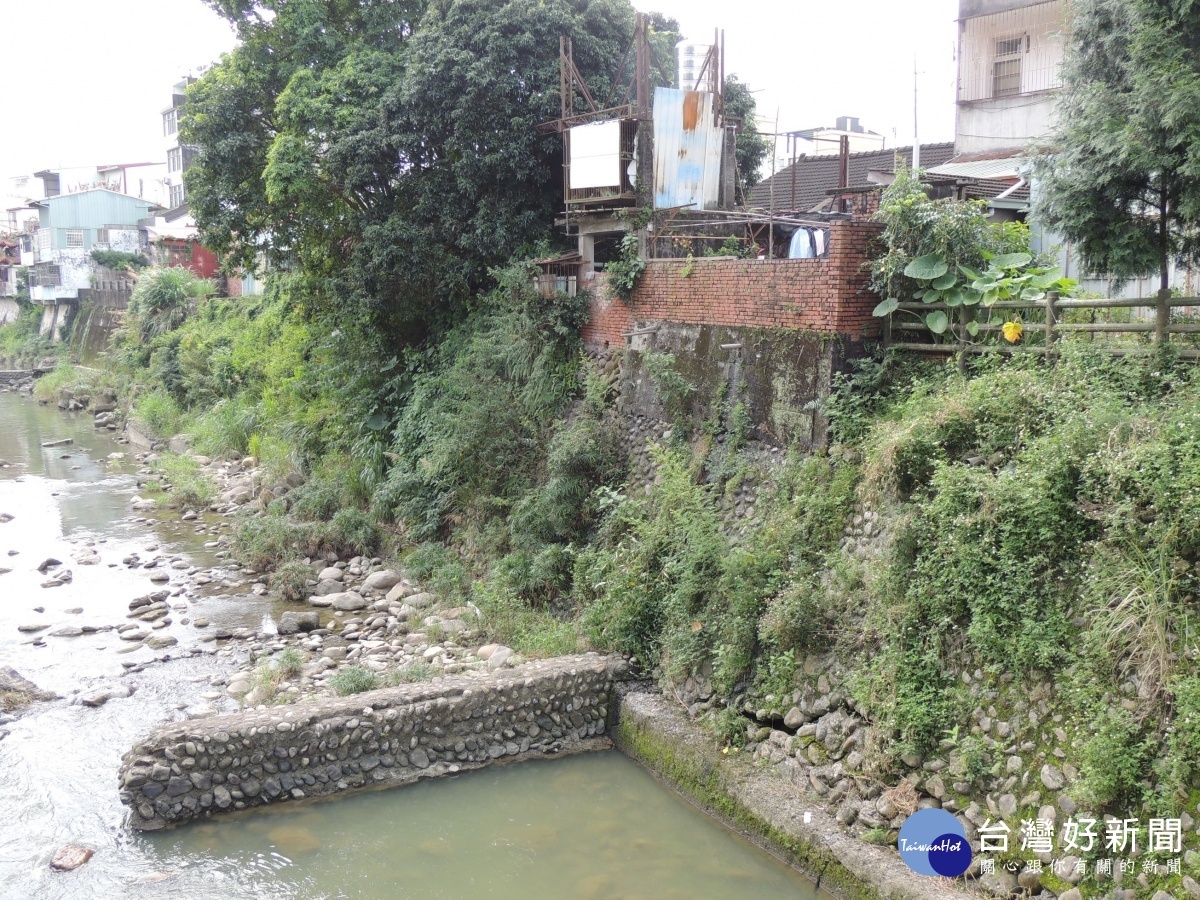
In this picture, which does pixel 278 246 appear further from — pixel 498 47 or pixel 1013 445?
pixel 1013 445

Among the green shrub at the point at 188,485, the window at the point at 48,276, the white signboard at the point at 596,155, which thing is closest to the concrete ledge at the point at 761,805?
the white signboard at the point at 596,155

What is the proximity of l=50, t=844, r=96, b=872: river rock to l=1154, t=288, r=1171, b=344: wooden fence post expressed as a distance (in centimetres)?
1015

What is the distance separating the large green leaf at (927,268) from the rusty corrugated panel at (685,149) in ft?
18.3

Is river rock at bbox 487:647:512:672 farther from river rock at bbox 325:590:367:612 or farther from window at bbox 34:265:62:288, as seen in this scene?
window at bbox 34:265:62:288

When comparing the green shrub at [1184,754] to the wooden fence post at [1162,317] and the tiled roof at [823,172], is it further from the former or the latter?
the tiled roof at [823,172]

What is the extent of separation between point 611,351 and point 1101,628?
8530 mm

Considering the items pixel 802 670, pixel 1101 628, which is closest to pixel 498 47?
pixel 802 670

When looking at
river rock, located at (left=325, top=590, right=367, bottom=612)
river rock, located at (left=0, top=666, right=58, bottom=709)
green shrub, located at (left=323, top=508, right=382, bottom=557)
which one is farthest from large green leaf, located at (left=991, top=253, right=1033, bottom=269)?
river rock, located at (left=0, top=666, right=58, bottom=709)

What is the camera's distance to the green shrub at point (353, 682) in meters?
9.74

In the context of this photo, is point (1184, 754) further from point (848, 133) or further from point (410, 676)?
point (848, 133)

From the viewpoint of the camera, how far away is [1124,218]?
7988 mm

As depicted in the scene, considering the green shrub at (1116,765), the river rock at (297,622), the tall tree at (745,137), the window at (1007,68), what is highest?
the window at (1007,68)

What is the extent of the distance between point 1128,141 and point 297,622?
1116 cm

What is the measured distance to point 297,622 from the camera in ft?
41.9
